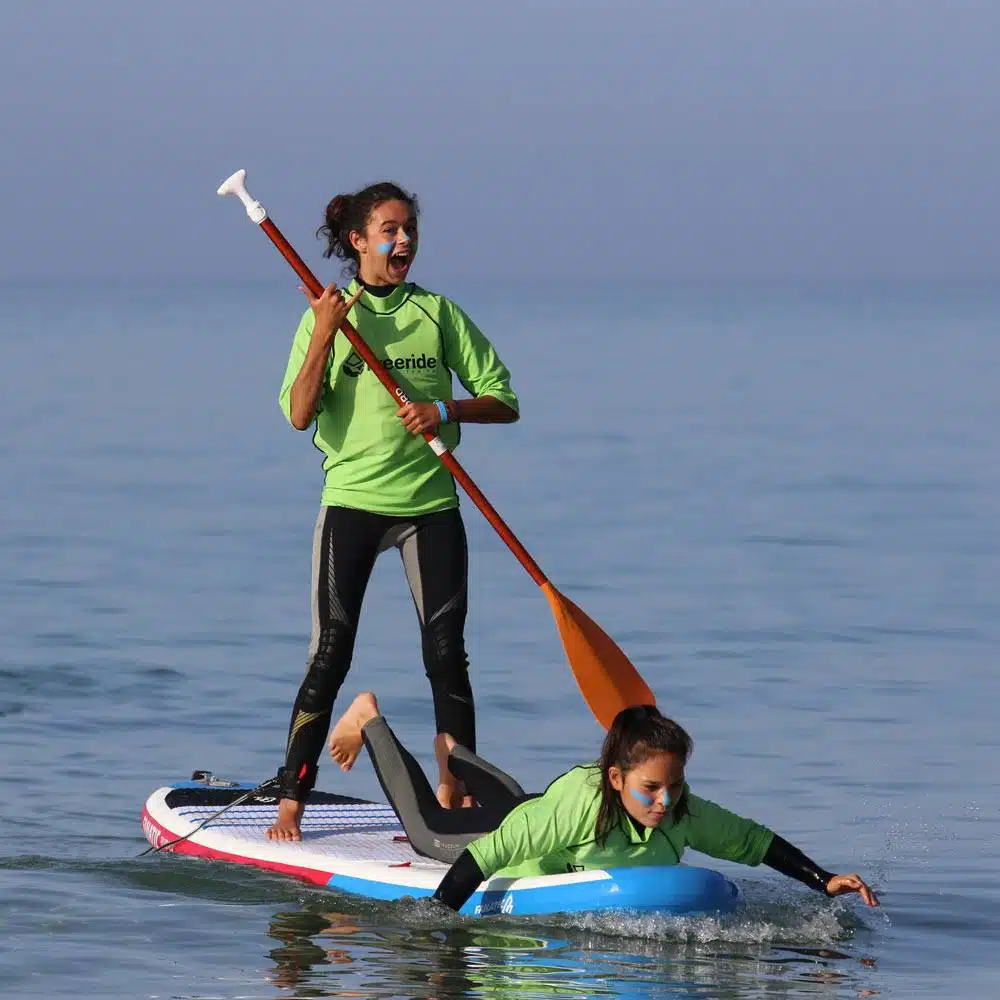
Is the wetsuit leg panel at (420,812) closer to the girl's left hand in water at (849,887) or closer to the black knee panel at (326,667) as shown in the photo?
the black knee panel at (326,667)

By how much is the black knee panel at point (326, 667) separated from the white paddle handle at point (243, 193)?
1.46m

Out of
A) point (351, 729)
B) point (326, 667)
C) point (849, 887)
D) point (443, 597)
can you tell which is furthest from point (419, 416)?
point (849, 887)

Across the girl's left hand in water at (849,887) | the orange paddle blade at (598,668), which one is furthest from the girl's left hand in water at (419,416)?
the girl's left hand in water at (849,887)

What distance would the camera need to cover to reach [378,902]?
30.3ft

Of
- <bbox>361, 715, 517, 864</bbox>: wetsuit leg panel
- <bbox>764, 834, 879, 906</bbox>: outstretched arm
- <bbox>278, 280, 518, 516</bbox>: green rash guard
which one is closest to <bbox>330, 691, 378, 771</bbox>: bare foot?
<bbox>361, 715, 517, 864</bbox>: wetsuit leg panel

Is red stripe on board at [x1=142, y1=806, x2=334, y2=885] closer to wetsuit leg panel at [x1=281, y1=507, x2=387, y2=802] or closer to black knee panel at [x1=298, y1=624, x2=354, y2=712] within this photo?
wetsuit leg panel at [x1=281, y1=507, x2=387, y2=802]

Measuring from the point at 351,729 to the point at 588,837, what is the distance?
4.71 ft

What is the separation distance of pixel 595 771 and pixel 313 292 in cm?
200

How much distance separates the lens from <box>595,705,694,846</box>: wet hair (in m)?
8.34

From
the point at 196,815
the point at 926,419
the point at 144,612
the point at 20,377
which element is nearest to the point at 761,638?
the point at 144,612

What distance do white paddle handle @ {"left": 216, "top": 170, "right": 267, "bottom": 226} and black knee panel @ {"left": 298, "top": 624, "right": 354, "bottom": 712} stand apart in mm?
1458

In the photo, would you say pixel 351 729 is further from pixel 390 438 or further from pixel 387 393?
pixel 387 393

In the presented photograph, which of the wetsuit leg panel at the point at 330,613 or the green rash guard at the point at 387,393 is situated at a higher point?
the green rash guard at the point at 387,393

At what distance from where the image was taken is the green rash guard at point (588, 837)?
28.1ft
